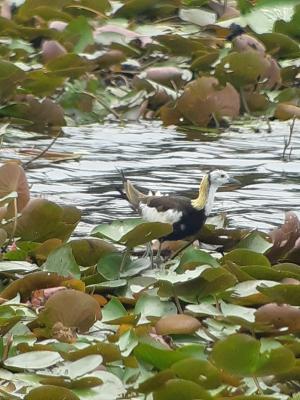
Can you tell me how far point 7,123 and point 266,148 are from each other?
162 centimetres

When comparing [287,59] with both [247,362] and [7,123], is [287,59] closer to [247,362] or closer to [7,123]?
[7,123]

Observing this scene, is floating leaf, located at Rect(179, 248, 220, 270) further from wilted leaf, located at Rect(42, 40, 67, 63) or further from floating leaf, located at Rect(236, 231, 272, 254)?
wilted leaf, located at Rect(42, 40, 67, 63)

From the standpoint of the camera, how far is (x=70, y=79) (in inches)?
337

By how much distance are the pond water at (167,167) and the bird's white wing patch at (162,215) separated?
1.99ft

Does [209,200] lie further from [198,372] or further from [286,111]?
[286,111]

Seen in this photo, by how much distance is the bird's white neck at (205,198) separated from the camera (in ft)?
17.3

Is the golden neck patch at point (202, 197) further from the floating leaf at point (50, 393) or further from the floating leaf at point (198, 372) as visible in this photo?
the floating leaf at point (50, 393)

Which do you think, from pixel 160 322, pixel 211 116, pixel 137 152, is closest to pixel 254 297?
pixel 160 322

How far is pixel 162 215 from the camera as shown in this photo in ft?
17.1

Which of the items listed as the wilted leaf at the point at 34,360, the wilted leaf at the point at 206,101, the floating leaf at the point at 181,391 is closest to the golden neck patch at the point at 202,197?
the wilted leaf at the point at 34,360

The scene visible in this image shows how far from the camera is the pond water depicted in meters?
6.52

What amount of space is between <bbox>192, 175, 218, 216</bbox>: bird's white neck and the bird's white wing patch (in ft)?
0.34

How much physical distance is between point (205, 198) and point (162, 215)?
24 centimetres

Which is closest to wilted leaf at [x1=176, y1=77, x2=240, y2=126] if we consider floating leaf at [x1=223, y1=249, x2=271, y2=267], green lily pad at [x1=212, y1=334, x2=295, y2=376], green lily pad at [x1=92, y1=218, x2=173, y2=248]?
green lily pad at [x1=92, y1=218, x2=173, y2=248]
